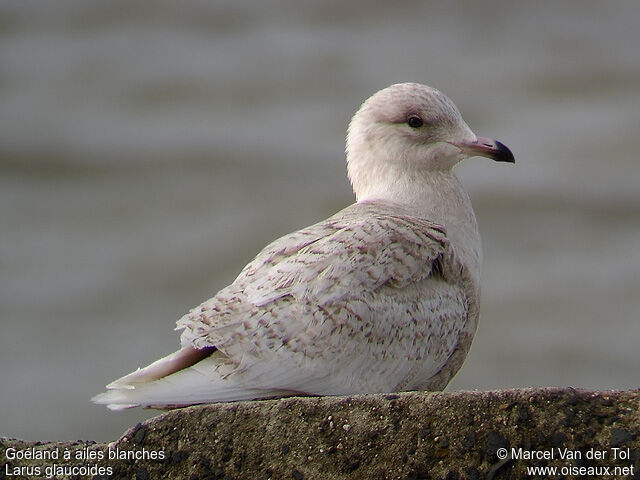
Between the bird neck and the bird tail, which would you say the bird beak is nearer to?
the bird neck

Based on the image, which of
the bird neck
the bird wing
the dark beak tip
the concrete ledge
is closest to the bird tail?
the bird wing

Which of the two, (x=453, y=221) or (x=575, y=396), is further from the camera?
(x=453, y=221)

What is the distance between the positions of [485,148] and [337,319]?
8.53 feet

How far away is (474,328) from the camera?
7270 mm

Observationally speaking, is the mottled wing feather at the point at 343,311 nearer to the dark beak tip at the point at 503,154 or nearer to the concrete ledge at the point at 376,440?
the dark beak tip at the point at 503,154

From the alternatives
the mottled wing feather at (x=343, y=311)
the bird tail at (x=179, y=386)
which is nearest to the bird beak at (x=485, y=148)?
the mottled wing feather at (x=343, y=311)

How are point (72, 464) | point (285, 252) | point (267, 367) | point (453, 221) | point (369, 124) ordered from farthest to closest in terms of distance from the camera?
point (369, 124) → point (453, 221) → point (285, 252) → point (267, 367) → point (72, 464)

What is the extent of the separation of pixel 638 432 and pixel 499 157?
4503 mm

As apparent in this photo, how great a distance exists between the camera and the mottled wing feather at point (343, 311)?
6102mm

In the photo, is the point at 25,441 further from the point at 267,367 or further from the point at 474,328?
the point at 474,328

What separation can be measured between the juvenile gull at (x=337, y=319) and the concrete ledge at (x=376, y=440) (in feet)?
5.57

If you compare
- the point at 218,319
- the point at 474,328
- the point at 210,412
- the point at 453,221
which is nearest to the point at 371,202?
the point at 453,221

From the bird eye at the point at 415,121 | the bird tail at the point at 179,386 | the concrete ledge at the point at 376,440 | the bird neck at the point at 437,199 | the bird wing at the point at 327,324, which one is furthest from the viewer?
the bird eye at the point at 415,121

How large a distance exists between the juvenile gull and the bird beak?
660 millimetres
